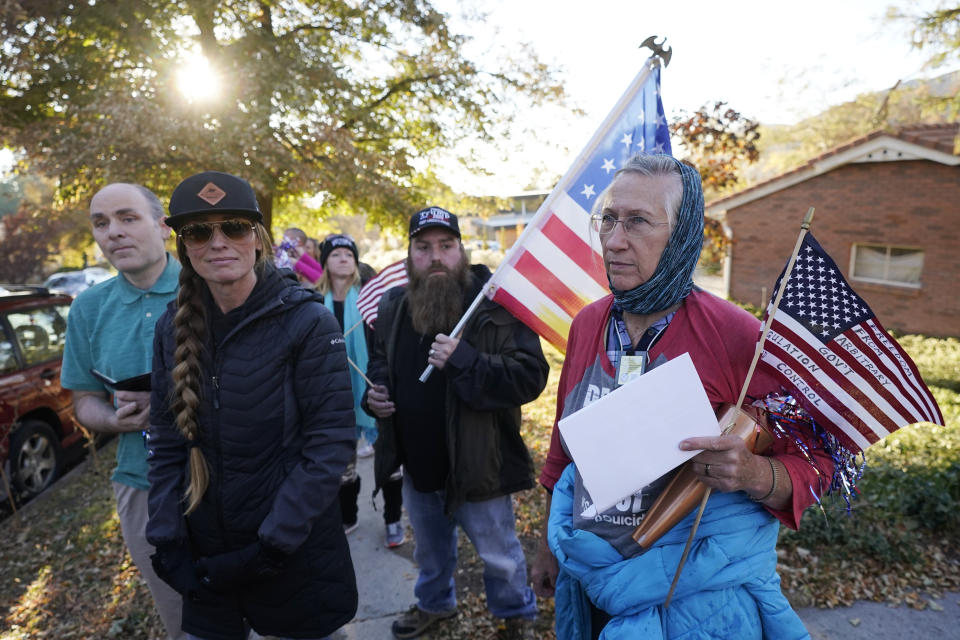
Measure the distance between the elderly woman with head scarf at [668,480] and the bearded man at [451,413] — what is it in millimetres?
882

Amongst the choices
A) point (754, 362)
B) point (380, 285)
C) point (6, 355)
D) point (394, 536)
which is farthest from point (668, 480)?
point (6, 355)

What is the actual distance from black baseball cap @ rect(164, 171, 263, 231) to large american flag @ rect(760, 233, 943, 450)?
1.76m

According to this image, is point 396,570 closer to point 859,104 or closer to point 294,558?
point 294,558

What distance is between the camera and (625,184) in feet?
5.27

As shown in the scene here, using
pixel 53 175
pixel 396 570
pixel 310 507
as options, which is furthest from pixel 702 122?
pixel 53 175

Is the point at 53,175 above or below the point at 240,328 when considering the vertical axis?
above

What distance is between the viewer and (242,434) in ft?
6.16

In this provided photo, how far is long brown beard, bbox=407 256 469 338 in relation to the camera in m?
2.80

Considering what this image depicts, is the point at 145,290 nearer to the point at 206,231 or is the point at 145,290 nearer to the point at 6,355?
the point at 206,231

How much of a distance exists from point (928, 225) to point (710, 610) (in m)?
15.2

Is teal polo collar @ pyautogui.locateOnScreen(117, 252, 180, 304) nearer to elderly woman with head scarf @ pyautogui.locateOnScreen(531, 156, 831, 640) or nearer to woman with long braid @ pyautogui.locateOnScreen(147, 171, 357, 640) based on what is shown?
woman with long braid @ pyautogui.locateOnScreen(147, 171, 357, 640)

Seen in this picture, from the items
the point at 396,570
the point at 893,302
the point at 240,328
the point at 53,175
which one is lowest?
the point at 396,570

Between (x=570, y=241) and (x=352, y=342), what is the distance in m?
2.46

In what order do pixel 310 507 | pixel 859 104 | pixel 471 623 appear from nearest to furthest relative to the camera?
pixel 310 507 → pixel 471 623 → pixel 859 104
